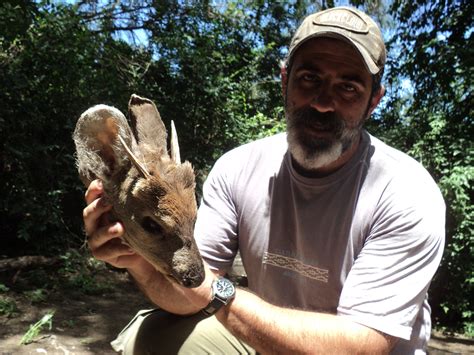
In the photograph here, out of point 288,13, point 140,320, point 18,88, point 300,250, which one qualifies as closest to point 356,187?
point 300,250

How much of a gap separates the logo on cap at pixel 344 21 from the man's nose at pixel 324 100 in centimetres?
33

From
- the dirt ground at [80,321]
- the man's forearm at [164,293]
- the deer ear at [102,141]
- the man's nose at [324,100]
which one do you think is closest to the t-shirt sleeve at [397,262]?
the man's nose at [324,100]

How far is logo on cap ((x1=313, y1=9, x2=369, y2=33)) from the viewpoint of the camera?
8.43ft

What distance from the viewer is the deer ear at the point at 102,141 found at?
1.74 meters

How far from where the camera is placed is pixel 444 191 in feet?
23.7

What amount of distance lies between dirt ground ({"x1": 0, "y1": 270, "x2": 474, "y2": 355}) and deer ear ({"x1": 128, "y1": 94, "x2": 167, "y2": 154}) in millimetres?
3227

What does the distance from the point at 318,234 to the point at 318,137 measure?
50cm

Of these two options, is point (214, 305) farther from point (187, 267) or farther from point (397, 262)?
point (397, 262)

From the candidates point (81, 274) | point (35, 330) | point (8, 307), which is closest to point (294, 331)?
point (35, 330)

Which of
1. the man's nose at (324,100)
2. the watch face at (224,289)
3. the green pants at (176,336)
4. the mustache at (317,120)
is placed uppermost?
the man's nose at (324,100)

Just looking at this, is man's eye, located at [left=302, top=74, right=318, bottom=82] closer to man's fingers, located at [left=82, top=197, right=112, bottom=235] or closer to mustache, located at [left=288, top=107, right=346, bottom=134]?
mustache, located at [left=288, top=107, right=346, bottom=134]

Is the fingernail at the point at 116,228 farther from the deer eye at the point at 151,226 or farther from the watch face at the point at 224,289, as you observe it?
the watch face at the point at 224,289

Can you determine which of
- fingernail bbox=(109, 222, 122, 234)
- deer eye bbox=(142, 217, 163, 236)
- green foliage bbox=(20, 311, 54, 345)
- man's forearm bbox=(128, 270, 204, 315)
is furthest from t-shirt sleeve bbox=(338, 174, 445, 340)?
green foliage bbox=(20, 311, 54, 345)

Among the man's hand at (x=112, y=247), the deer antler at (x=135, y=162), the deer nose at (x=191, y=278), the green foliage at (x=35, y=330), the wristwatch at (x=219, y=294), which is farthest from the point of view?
the green foliage at (x=35, y=330)
